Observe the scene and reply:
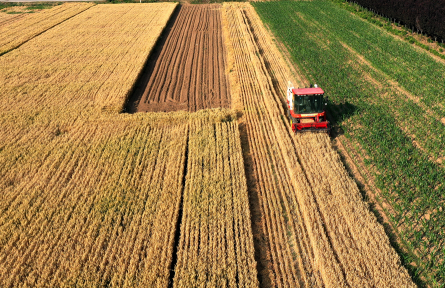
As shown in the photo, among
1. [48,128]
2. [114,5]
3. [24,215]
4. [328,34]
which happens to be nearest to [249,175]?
[24,215]

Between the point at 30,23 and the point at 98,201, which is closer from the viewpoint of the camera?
the point at 98,201

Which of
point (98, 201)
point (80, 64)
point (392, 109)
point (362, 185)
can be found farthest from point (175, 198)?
point (80, 64)

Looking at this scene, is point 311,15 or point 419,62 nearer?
point 419,62

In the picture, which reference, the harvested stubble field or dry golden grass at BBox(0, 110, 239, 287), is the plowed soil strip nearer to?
dry golden grass at BBox(0, 110, 239, 287)

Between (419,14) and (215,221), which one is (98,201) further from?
(419,14)

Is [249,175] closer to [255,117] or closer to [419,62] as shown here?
[255,117]

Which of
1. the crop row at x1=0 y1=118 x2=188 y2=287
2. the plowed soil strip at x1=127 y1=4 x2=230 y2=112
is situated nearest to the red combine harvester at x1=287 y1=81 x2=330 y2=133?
the plowed soil strip at x1=127 y1=4 x2=230 y2=112

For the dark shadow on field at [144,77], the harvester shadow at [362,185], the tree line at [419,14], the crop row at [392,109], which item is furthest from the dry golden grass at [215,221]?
the tree line at [419,14]

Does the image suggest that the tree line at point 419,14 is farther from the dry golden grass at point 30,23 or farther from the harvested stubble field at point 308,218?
the dry golden grass at point 30,23
